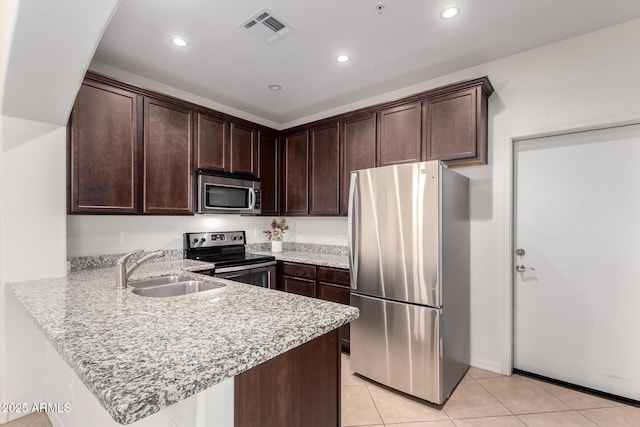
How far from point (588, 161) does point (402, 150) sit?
145 cm

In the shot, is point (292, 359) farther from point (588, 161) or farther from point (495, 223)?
A: point (588, 161)

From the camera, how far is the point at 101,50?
8.10ft

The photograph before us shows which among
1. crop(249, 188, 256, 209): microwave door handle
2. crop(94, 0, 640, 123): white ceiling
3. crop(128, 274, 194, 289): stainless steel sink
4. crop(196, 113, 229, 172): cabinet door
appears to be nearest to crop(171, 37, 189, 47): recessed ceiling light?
crop(94, 0, 640, 123): white ceiling

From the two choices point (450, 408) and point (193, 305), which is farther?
point (450, 408)

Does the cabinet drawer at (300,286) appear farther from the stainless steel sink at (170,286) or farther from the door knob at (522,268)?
the door knob at (522,268)

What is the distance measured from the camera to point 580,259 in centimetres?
246

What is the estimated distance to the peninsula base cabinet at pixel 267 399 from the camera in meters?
0.96

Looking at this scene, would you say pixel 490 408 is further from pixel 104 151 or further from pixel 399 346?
pixel 104 151

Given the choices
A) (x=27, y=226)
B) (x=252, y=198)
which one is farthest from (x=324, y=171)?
(x=27, y=226)

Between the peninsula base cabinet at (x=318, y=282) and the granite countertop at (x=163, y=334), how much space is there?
1375mm

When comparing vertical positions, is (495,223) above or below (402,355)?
above

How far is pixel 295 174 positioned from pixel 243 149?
0.69 metres

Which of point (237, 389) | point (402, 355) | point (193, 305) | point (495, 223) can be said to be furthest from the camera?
point (495, 223)

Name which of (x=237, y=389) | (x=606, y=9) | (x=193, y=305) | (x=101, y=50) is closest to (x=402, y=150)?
(x=606, y=9)
